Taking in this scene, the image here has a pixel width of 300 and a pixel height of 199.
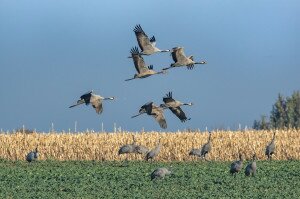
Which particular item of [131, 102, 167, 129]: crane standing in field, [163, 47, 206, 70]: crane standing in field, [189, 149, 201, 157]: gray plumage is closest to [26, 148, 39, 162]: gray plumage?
[189, 149, 201, 157]: gray plumage

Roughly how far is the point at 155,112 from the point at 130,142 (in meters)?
19.7

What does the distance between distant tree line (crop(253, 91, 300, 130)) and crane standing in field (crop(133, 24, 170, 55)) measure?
73.5 metres

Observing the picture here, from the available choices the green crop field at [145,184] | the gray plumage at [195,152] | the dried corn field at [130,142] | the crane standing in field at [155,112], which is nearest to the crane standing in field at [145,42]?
the crane standing in field at [155,112]

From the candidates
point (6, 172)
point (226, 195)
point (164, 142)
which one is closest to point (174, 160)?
point (164, 142)

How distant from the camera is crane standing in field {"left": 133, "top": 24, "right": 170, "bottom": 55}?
24.2 m

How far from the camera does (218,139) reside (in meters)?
46.4

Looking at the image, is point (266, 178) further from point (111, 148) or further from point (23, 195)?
point (111, 148)

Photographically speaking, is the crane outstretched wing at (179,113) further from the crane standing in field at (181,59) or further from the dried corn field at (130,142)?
the dried corn field at (130,142)

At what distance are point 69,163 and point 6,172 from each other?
724 cm

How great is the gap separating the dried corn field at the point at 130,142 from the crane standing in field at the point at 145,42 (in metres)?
19.3

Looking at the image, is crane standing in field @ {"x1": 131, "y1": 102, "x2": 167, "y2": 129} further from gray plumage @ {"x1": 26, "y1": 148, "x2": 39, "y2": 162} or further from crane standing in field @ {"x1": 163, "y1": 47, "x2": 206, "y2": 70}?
gray plumage @ {"x1": 26, "y1": 148, "x2": 39, "y2": 162}

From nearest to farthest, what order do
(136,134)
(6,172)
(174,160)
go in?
(6,172), (174,160), (136,134)

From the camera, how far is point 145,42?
2462 cm

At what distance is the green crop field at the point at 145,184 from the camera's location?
24391 millimetres
